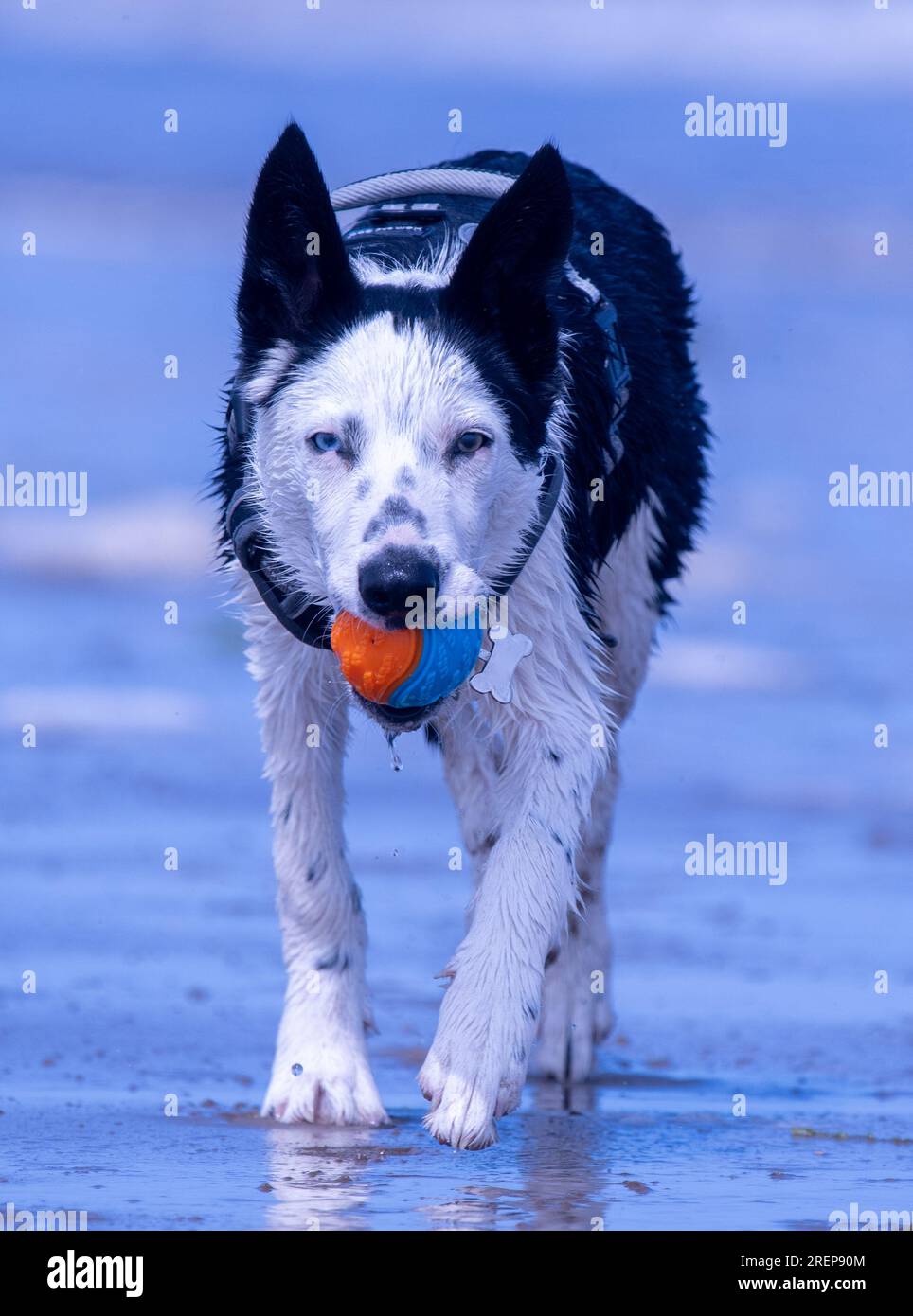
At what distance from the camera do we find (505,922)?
17.9 ft

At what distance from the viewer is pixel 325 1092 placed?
6.09 metres

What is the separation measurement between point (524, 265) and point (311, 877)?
1.70 m

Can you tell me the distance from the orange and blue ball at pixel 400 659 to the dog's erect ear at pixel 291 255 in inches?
31.3

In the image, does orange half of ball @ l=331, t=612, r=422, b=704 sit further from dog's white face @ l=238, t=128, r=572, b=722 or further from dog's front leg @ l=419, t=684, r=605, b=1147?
dog's front leg @ l=419, t=684, r=605, b=1147

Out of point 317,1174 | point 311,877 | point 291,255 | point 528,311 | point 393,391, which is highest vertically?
point 291,255

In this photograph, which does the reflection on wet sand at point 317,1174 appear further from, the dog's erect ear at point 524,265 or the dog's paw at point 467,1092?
the dog's erect ear at point 524,265

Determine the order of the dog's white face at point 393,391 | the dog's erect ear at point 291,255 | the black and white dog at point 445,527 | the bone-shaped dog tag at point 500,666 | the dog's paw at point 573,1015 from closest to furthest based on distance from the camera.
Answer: the dog's white face at point 393,391, the black and white dog at point 445,527, the dog's erect ear at point 291,255, the bone-shaped dog tag at point 500,666, the dog's paw at point 573,1015

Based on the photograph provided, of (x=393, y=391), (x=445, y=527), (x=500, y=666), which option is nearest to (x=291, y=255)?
(x=393, y=391)

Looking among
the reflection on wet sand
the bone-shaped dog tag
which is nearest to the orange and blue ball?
the bone-shaped dog tag

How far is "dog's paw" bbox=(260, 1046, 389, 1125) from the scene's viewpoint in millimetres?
6051

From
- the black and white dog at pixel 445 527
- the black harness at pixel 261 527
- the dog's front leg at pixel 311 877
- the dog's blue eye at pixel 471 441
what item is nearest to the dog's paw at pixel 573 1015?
the black and white dog at pixel 445 527

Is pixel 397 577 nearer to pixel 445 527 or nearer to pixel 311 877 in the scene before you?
pixel 445 527

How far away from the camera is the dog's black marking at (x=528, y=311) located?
5.49 m
